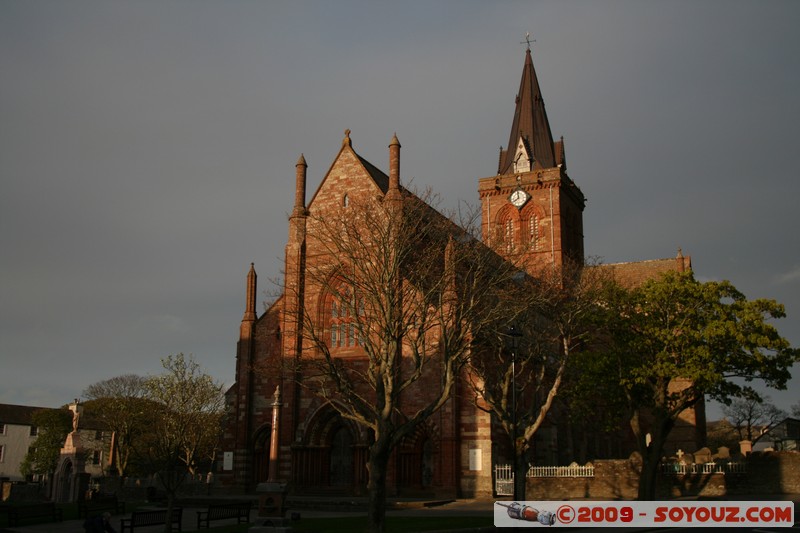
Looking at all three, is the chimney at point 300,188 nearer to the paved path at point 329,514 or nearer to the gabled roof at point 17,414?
the paved path at point 329,514

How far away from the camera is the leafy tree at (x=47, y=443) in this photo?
7688 cm

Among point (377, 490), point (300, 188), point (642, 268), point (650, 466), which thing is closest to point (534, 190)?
point (642, 268)

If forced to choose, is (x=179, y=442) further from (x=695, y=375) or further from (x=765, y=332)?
(x=765, y=332)

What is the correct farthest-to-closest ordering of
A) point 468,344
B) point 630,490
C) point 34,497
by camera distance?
point 34,497
point 630,490
point 468,344

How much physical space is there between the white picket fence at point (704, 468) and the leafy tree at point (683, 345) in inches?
224

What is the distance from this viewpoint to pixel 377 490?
873 inches

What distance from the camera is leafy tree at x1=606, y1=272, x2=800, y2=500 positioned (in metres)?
33.0

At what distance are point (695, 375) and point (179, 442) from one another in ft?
70.1

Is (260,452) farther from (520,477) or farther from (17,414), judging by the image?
(17,414)

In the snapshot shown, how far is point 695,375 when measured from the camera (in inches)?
1283

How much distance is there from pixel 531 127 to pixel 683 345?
42.6 m

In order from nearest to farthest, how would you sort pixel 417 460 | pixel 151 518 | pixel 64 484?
pixel 151 518, pixel 417 460, pixel 64 484

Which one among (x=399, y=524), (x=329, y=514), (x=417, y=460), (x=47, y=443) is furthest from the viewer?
(x=47, y=443)

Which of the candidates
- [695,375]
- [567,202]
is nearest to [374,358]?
[695,375]
